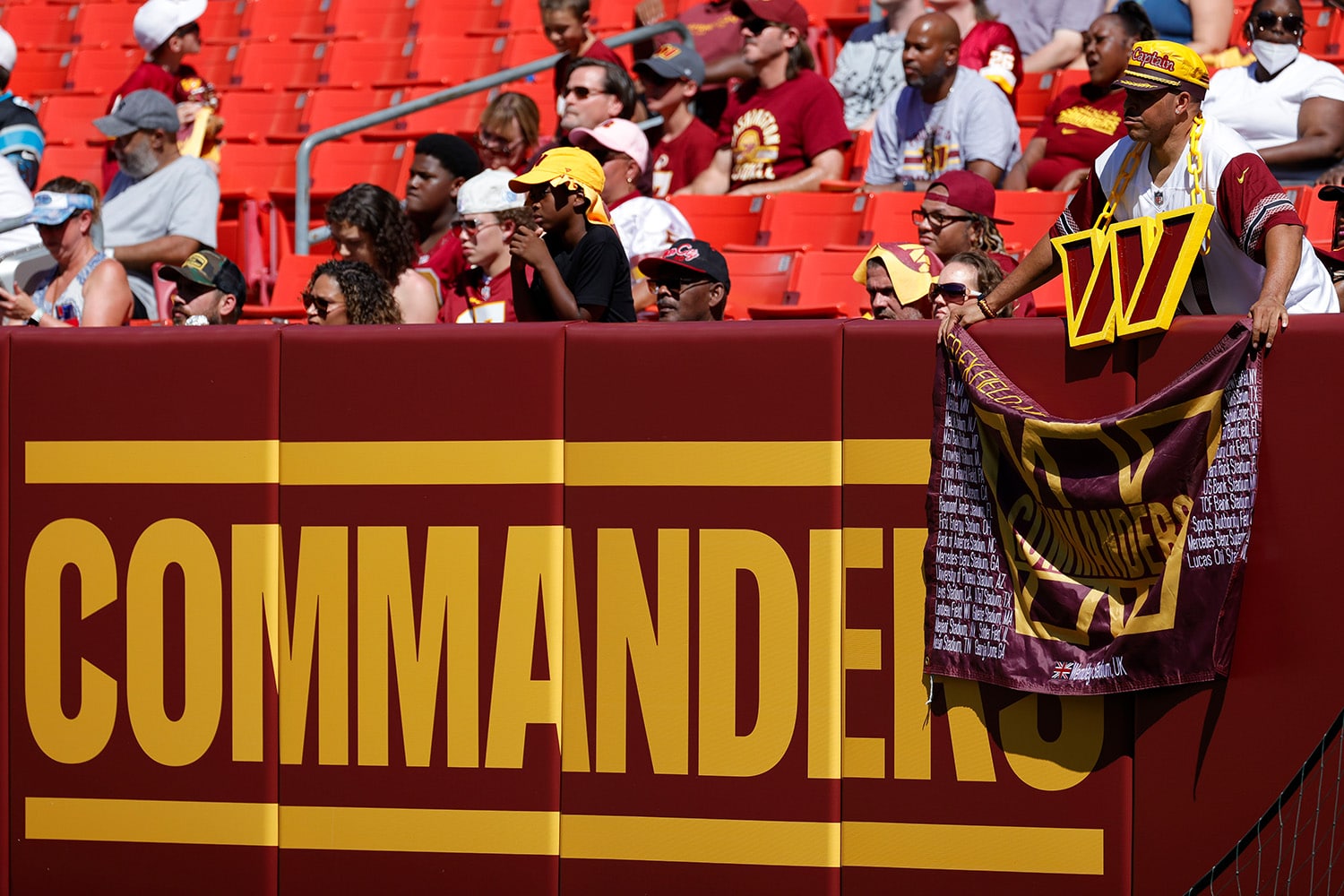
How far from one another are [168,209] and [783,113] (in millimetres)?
2980

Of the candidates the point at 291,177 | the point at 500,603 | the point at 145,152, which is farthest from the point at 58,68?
the point at 500,603

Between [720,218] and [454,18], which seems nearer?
[720,218]

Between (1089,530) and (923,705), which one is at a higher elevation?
(1089,530)

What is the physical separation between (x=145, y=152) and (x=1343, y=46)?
6.19 m

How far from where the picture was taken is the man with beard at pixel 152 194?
7797 mm

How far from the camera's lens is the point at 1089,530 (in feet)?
14.0

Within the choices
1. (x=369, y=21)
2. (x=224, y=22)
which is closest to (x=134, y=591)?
(x=369, y=21)

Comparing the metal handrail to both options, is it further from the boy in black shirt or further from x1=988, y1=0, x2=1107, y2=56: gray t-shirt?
the boy in black shirt

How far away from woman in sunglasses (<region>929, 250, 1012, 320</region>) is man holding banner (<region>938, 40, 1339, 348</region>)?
24.8 inches

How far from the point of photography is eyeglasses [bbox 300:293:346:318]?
230 inches

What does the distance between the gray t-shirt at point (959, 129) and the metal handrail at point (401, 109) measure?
1907mm

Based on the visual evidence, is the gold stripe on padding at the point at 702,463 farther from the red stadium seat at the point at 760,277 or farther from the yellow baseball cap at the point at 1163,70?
the red stadium seat at the point at 760,277

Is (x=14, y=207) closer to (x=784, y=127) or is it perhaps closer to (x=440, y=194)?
(x=440, y=194)

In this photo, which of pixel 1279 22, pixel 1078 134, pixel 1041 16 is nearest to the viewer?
pixel 1279 22
